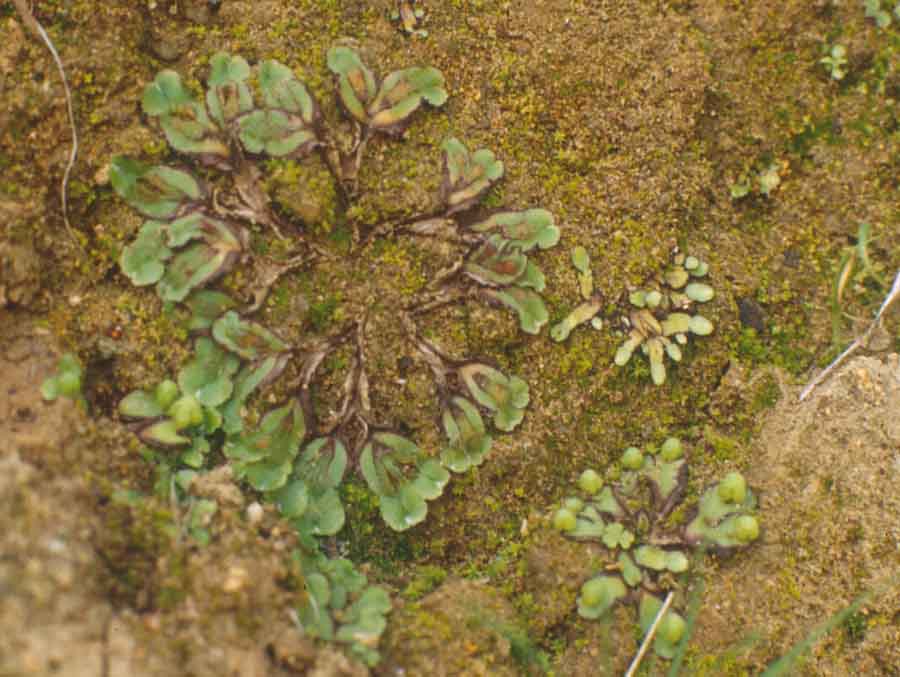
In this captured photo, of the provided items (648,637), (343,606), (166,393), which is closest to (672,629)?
(648,637)

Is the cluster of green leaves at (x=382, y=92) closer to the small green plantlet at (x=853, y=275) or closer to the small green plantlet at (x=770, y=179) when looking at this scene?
the small green plantlet at (x=770, y=179)

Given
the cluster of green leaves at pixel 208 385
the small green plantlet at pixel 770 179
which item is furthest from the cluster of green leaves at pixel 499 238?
the small green plantlet at pixel 770 179

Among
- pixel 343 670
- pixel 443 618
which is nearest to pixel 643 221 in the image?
pixel 443 618

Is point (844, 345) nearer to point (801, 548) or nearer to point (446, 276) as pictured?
point (801, 548)

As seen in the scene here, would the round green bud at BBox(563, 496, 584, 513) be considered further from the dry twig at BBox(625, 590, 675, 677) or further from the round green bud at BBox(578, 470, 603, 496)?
the dry twig at BBox(625, 590, 675, 677)

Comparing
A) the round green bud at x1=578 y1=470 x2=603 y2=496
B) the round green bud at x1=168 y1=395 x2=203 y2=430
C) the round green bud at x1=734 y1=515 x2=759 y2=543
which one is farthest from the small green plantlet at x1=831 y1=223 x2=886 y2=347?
the round green bud at x1=168 y1=395 x2=203 y2=430

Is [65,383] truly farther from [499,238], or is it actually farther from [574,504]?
[574,504]
